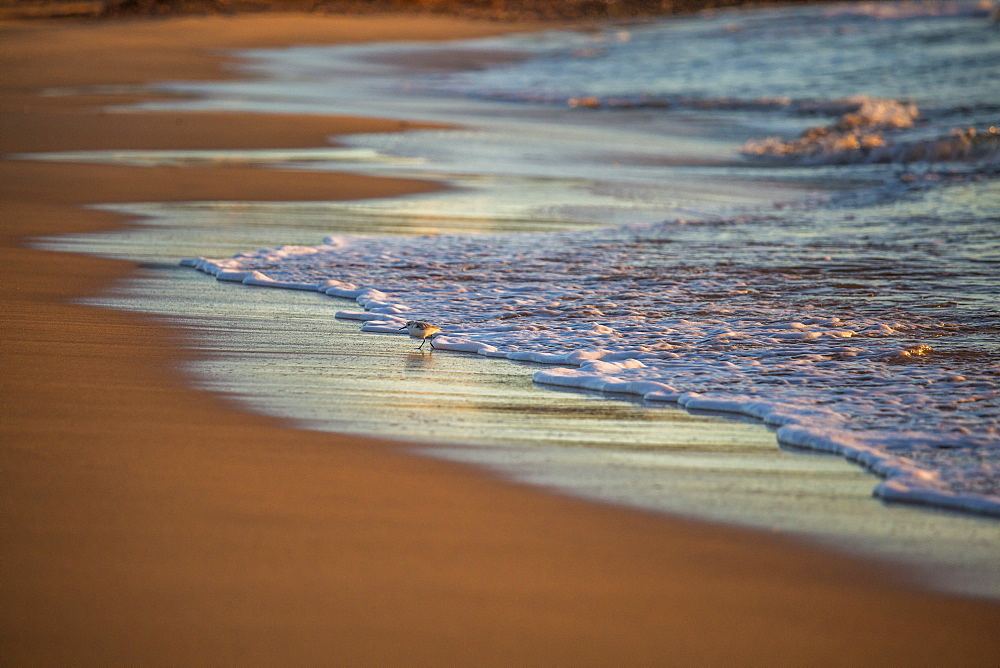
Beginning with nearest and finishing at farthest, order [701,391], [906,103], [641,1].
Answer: [701,391] < [906,103] < [641,1]

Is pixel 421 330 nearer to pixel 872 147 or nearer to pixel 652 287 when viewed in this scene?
pixel 652 287

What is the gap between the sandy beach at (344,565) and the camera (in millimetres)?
2473

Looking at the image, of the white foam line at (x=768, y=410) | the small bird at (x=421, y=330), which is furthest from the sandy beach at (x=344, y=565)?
the small bird at (x=421, y=330)

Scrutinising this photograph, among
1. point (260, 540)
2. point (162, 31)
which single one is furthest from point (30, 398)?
point (162, 31)

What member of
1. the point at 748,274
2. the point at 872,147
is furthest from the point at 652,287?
the point at 872,147

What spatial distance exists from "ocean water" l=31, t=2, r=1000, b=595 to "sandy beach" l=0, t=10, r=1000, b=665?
0.74 ft

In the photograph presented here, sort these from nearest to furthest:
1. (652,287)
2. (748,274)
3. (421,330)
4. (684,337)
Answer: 1. (421,330)
2. (684,337)
3. (652,287)
4. (748,274)

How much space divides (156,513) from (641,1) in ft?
146

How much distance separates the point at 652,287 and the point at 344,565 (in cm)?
350

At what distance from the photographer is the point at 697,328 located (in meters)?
5.15

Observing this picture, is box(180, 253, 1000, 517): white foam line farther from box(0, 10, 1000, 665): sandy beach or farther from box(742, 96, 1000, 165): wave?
box(742, 96, 1000, 165): wave

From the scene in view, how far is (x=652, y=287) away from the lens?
5969 mm

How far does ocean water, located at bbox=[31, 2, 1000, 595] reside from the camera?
3.65m

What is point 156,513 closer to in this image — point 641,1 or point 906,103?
point 906,103
